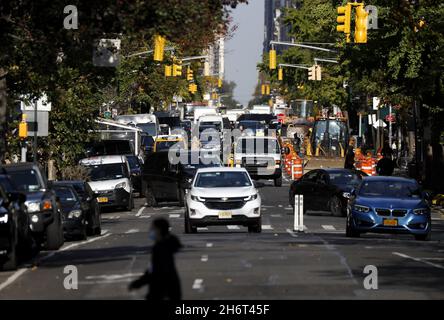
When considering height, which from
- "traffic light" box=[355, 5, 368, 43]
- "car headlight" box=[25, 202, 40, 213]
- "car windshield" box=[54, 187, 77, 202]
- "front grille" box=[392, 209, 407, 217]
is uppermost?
"traffic light" box=[355, 5, 368, 43]

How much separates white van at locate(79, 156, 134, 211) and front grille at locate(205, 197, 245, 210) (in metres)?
14.4

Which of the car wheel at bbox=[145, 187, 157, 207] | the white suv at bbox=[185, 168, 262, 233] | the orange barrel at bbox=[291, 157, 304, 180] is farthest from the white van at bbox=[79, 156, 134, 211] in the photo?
the orange barrel at bbox=[291, 157, 304, 180]

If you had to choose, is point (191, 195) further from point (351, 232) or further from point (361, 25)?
point (361, 25)

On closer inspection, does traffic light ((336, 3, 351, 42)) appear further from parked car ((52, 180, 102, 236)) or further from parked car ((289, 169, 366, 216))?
parked car ((52, 180, 102, 236))

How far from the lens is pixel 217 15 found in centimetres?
2605

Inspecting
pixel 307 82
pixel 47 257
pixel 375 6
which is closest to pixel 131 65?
pixel 307 82

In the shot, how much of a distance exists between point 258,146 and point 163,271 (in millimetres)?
49668

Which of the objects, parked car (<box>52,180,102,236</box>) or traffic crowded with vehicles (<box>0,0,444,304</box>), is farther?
parked car (<box>52,180,102,236</box>)

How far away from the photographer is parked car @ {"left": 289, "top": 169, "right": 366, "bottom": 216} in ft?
145

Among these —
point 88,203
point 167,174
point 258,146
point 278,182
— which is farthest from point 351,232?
point 278,182

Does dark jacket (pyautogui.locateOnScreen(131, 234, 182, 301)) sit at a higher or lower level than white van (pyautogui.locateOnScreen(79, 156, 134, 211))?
higher

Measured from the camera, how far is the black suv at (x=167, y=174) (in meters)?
49.6

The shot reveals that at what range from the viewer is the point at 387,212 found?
32.6 m

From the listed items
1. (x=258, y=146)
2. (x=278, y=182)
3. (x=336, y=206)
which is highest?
(x=258, y=146)
